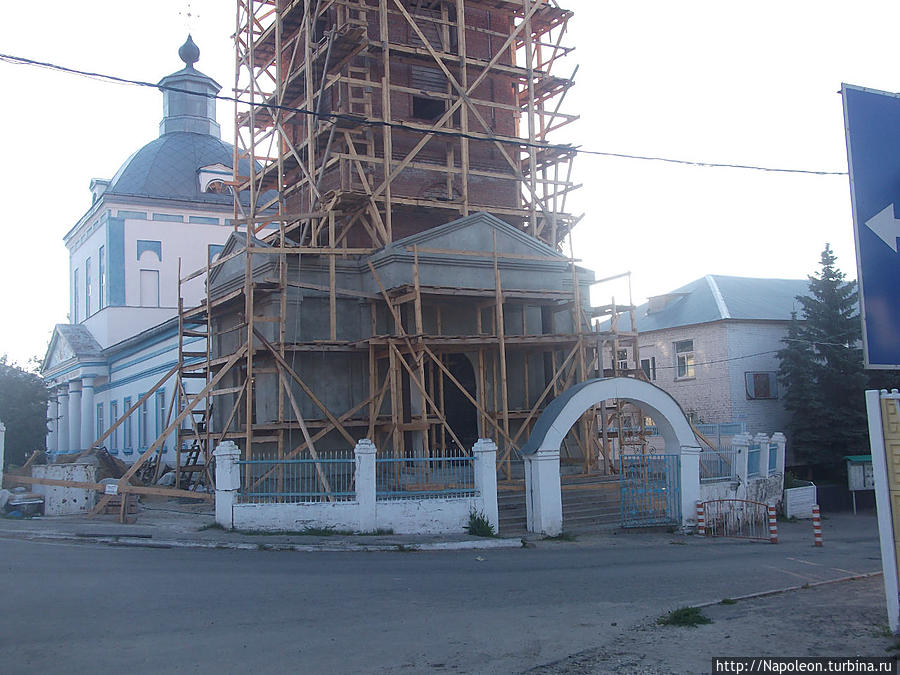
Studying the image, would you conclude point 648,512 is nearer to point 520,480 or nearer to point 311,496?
point 520,480

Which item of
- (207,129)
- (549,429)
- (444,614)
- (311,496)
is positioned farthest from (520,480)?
(207,129)

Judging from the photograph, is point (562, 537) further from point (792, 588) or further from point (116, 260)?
point (116, 260)

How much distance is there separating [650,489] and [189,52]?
37.7 m

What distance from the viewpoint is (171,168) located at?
40.7 meters

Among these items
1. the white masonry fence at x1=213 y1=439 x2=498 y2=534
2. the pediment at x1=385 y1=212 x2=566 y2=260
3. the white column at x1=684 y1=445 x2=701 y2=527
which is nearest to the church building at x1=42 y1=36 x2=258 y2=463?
the pediment at x1=385 y1=212 x2=566 y2=260

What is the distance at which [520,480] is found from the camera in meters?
18.4

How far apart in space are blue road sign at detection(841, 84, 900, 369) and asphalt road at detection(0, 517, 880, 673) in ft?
12.1

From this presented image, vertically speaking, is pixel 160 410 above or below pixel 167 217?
below

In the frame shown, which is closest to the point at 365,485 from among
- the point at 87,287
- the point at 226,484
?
the point at 226,484

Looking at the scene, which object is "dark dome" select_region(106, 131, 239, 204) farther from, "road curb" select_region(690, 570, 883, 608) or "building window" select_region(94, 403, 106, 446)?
"road curb" select_region(690, 570, 883, 608)

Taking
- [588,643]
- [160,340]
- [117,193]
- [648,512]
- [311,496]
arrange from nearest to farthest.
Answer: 1. [588,643]
2. [311,496]
3. [648,512]
4. [160,340]
5. [117,193]

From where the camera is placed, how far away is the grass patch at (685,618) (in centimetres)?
840

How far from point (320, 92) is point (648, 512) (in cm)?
1261

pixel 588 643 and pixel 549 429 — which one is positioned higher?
pixel 549 429
